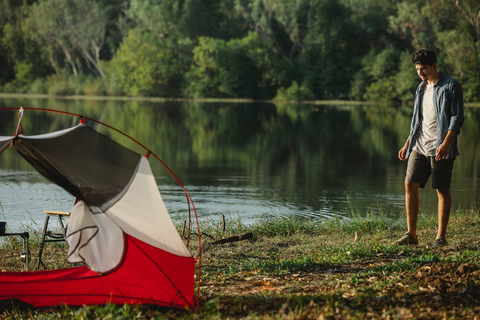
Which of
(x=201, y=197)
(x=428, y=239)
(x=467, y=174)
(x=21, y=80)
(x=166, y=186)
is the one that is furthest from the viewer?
(x=21, y=80)

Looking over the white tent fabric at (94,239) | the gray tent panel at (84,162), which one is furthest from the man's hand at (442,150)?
the white tent fabric at (94,239)

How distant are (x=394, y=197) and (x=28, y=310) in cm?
857

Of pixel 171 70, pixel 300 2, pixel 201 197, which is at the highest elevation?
pixel 300 2

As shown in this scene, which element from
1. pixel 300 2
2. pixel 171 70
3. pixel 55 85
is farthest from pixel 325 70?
pixel 55 85

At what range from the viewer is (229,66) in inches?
2323

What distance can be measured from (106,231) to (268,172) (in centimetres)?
1116

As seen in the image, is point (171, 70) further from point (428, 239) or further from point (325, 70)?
point (428, 239)

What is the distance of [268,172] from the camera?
16203 millimetres

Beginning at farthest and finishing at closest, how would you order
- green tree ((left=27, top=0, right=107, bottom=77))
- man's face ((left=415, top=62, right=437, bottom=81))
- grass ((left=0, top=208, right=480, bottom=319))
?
green tree ((left=27, top=0, right=107, bottom=77)) < man's face ((left=415, top=62, right=437, bottom=81)) < grass ((left=0, top=208, right=480, bottom=319))

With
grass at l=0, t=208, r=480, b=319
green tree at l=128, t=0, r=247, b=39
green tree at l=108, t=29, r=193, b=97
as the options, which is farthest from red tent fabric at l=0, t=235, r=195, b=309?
green tree at l=128, t=0, r=247, b=39

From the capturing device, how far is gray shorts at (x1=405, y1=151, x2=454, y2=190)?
21.0ft

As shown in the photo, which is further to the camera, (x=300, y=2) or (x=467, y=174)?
(x=300, y=2)

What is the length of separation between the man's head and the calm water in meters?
3.59

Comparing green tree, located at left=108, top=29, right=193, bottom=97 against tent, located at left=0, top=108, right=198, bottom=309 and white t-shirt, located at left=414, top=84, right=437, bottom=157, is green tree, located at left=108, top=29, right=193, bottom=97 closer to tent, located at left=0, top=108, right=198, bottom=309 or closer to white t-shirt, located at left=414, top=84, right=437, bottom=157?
white t-shirt, located at left=414, top=84, right=437, bottom=157
